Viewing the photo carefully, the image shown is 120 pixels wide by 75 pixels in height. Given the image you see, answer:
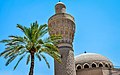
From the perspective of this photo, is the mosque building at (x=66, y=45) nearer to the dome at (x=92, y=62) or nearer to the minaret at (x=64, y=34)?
the minaret at (x=64, y=34)

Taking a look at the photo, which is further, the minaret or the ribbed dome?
the ribbed dome

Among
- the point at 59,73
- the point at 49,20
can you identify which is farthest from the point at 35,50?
the point at 49,20

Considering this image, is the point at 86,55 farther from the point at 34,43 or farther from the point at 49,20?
the point at 34,43

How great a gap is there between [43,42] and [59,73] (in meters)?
6.17

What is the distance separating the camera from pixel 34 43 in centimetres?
1759

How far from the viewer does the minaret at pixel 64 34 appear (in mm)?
23203

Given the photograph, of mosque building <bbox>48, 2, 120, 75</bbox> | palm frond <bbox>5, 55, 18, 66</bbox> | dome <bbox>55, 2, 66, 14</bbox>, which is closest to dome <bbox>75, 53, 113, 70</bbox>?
mosque building <bbox>48, 2, 120, 75</bbox>

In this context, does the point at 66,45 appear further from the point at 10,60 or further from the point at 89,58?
the point at 89,58

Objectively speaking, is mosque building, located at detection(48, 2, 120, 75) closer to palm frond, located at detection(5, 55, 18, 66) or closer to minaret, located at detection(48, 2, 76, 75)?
minaret, located at detection(48, 2, 76, 75)

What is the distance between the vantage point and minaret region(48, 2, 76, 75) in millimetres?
23203

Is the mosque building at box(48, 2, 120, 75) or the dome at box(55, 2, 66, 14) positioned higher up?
the dome at box(55, 2, 66, 14)

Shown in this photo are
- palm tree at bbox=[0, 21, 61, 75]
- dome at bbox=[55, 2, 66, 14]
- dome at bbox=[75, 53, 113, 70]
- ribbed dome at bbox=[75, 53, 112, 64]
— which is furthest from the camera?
ribbed dome at bbox=[75, 53, 112, 64]

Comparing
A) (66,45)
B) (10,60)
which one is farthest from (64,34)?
(10,60)

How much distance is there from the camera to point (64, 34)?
24578 mm
